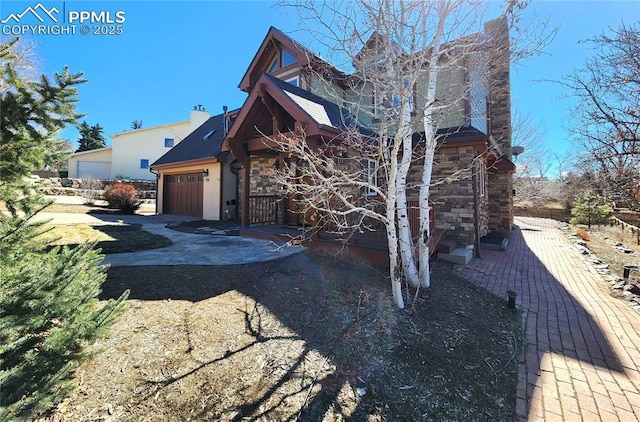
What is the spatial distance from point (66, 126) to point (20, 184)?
29.3 inches

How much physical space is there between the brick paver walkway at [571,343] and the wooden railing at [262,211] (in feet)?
21.7

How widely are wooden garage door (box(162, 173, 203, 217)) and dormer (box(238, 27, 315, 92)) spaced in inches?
230

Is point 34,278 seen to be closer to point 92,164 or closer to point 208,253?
point 208,253

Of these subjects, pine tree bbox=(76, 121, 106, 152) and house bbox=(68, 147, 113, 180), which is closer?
house bbox=(68, 147, 113, 180)

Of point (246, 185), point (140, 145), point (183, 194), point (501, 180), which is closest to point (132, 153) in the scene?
point (140, 145)

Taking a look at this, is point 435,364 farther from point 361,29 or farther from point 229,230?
point 229,230

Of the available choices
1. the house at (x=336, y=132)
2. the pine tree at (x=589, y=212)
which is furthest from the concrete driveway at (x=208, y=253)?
the pine tree at (x=589, y=212)

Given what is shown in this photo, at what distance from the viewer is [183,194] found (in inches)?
616

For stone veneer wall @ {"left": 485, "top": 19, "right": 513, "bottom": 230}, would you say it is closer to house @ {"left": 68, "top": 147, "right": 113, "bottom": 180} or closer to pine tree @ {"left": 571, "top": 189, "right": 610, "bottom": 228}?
pine tree @ {"left": 571, "top": 189, "right": 610, "bottom": 228}

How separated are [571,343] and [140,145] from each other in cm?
3466

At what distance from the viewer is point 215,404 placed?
233 centimetres

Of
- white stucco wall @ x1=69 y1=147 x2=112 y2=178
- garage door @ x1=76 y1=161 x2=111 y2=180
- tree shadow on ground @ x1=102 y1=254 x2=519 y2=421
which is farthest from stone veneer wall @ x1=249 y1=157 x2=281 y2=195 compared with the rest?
white stucco wall @ x1=69 y1=147 x2=112 y2=178

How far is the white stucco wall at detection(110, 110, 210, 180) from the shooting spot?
28062mm

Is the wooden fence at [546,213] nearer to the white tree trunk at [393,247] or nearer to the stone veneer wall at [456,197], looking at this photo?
the stone veneer wall at [456,197]
